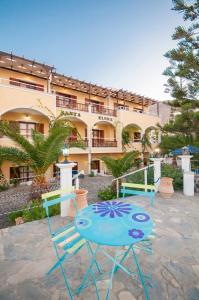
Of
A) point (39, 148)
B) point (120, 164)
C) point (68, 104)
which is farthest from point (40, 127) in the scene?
point (120, 164)

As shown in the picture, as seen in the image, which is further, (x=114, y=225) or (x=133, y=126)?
(x=133, y=126)

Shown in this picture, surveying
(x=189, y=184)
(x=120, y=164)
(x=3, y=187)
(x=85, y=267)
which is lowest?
(x=3, y=187)

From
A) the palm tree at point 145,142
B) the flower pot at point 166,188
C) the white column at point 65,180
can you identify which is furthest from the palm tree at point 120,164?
the palm tree at point 145,142

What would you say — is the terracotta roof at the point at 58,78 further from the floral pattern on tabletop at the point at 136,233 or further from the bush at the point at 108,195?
the floral pattern on tabletop at the point at 136,233

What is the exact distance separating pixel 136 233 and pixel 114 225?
1.09ft

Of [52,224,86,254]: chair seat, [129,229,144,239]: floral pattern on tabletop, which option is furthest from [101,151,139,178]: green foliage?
[129,229,144,239]: floral pattern on tabletop

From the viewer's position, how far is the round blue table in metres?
2.08

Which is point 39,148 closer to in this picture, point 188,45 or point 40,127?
point 40,127

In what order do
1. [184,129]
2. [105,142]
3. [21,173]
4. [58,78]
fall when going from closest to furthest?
[184,129]
[21,173]
[58,78]
[105,142]

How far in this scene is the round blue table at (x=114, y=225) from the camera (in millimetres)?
2080

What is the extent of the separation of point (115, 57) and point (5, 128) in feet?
59.5

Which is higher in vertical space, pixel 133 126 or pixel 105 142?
pixel 133 126

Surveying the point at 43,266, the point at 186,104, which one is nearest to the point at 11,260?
the point at 43,266

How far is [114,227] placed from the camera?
2.33m
